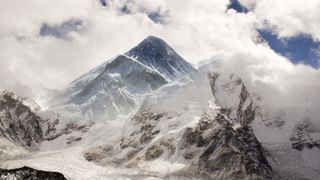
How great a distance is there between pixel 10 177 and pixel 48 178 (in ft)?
44.8

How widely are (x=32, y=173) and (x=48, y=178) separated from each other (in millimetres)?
5957

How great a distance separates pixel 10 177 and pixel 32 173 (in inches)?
312

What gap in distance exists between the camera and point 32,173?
7672 inches

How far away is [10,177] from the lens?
188 m

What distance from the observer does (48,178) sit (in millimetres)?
199250
